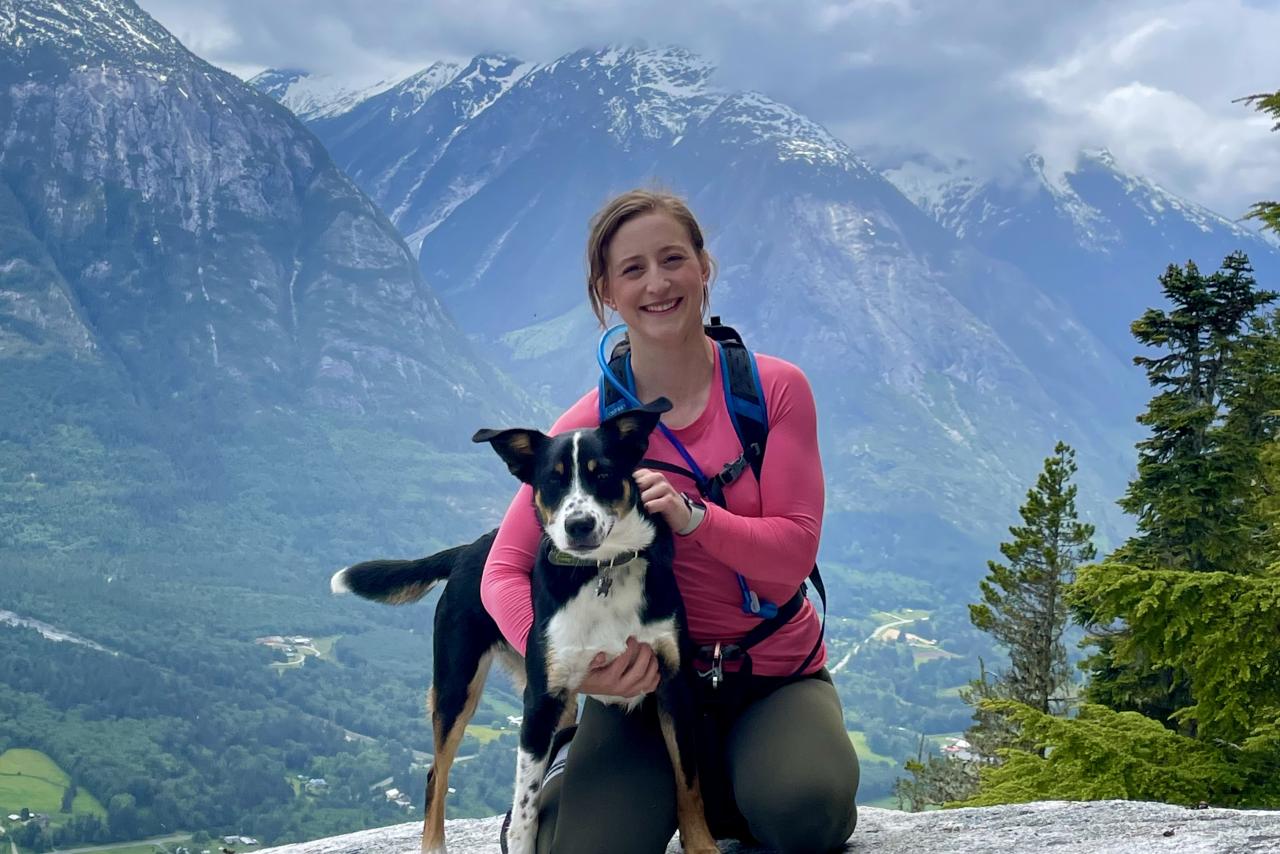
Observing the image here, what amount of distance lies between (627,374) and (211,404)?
207854 mm

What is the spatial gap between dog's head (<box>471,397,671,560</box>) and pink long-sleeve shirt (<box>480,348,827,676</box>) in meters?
0.27

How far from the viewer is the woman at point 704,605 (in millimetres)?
3945

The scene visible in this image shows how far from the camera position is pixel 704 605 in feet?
13.6

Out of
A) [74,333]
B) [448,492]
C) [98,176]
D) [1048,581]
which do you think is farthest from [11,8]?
[1048,581]

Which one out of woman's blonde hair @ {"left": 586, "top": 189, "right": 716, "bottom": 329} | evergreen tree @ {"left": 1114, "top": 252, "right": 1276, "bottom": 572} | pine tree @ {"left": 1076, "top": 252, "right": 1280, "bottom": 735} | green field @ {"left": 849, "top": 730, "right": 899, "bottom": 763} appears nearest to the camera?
woman's blonde hair @ {"left": 586, "top": 189, "right": 716, "bottom": 329}

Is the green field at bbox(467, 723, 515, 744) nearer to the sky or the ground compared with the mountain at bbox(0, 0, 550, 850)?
nearer to the ground

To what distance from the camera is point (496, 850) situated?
5.29 meters

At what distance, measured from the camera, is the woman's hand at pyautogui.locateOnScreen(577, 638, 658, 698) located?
382cm

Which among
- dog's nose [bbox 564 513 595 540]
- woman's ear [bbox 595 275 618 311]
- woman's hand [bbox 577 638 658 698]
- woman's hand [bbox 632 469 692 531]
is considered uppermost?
woman's ear [bbox 595 275 618 311]

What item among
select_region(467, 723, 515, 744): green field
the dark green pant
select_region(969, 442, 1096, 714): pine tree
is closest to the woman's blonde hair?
the dark green pant

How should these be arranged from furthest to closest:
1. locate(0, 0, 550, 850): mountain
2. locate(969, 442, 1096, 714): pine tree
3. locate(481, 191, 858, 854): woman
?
locate(0, 0, 550, 850): mountain → locate(969, 442, 1096, 714): pine tree → locate(481, 191, 858, 854): woman

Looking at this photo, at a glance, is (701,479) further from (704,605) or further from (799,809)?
(799,809)

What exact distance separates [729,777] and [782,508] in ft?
3.53

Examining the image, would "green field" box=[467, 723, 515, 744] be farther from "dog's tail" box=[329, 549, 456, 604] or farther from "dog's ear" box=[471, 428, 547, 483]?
"dog's ear" box=[471, 428, 547, 483]
